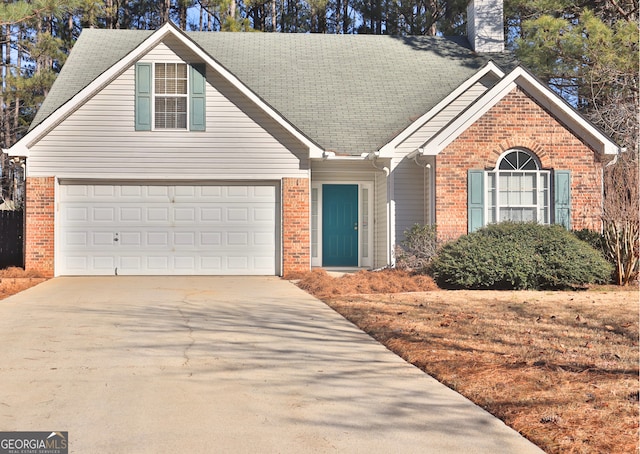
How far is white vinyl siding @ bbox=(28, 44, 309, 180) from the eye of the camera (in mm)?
17125

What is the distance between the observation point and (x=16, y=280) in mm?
16078

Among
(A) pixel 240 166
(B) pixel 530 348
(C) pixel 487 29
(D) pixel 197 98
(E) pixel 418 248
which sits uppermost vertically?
(C) pixel 487 29

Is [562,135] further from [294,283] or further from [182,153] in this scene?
[182,153]

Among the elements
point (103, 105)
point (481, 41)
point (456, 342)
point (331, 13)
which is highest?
point (331, 13)

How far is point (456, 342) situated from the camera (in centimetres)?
803

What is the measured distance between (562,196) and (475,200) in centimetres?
195

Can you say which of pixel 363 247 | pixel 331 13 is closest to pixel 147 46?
pixel 363 247

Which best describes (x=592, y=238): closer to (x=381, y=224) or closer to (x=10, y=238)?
(x=381, y=224)

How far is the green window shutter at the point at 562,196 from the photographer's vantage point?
16594mm

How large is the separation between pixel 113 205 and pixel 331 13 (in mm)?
23879

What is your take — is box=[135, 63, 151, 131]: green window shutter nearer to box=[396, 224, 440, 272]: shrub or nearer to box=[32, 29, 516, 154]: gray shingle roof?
box=[32, 29, 516, 154]: gray shingle roof

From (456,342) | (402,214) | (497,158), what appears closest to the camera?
(456,342)

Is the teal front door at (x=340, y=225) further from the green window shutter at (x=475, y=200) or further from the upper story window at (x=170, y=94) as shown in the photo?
the upper story window at (x=170, y=94)

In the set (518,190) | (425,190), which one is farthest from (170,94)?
(518,190)
